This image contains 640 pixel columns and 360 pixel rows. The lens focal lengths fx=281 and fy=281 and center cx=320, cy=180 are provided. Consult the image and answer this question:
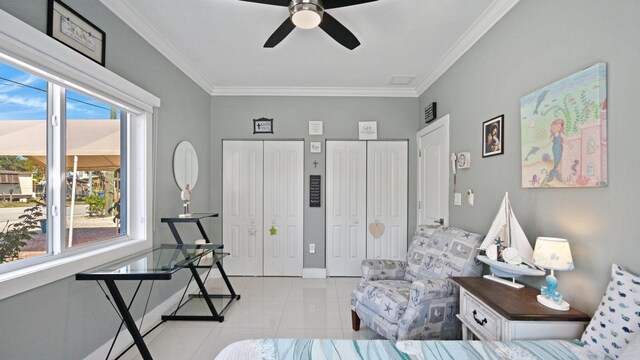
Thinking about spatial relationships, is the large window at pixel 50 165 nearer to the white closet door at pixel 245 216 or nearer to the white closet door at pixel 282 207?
the white closet door at pixel 245 216

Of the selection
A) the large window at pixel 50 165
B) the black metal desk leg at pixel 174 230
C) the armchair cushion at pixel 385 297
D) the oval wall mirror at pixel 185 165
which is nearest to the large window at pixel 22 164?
the large window at pixel 50 165

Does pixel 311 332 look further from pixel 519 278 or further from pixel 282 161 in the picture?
pixel 282 161

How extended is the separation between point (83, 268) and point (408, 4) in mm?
2926

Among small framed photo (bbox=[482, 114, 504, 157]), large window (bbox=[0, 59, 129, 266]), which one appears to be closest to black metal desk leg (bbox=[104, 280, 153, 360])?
large window (bbox=[0, 59, 129, 266])

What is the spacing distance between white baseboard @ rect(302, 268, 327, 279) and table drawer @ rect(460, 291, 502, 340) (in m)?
2.33

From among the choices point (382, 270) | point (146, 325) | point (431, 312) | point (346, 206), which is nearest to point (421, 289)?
point (431, 312)

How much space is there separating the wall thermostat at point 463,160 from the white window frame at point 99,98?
2900 millimetres

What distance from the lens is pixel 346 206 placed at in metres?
3.98

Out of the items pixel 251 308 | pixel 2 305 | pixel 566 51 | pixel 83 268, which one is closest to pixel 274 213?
pixel 251 308

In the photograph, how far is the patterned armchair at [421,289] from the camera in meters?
1.94

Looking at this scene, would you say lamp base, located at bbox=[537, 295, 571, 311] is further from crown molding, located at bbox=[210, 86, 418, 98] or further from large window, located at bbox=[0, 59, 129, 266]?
crown molding, located at bbox=[210, 86, 418, 98]

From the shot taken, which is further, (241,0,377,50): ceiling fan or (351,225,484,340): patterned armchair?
(351,225,484,340): patterned armchair

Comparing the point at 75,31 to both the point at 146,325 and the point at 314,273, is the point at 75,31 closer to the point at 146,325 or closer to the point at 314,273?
the point at 146,325

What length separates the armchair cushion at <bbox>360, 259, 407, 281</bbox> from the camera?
8.48ft
